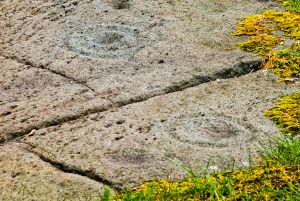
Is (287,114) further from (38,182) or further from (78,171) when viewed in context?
(38,182)

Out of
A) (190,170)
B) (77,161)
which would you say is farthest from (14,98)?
(190,170)

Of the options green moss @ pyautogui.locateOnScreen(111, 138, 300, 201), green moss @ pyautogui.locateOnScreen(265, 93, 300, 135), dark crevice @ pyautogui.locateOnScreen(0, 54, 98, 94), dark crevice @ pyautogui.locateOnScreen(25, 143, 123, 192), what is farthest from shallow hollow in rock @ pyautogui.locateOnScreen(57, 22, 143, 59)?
green moss @ pyautogui.locateOnScreen(111, 138, 300, 201)

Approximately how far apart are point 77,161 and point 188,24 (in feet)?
5.40

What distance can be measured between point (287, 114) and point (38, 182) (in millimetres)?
1118

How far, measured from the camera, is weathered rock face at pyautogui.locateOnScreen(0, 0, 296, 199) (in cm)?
242

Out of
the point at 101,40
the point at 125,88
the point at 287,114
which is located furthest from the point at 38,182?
the point at 101,40

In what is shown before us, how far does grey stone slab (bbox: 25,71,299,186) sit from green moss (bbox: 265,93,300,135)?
0.04 meters

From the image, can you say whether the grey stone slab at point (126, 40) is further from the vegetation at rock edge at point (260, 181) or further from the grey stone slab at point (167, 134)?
the vegetation at rock edge at point (260, 181)

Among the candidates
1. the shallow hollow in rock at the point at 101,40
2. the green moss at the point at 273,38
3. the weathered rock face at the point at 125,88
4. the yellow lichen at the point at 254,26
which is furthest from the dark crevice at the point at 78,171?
the yellow lichen at the point at 254,26

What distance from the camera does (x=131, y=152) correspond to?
243 cm

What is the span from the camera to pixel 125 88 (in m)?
Answer: 2.98

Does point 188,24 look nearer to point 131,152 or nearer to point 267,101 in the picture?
point 267,101

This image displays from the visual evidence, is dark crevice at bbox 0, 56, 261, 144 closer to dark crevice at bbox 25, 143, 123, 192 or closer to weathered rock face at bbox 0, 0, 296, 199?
weathered rock face at bbox 0, 0, 296, 199

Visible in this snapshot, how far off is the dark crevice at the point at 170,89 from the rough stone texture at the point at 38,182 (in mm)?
243
